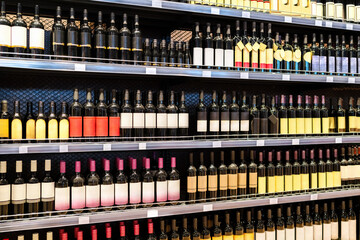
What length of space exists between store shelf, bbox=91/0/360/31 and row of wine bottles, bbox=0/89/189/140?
56 cm

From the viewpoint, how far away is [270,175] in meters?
2.45

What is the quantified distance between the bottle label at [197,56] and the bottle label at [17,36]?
107 cm

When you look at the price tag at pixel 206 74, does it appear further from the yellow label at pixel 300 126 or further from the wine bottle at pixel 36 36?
the wine bottle at pixel 36 36

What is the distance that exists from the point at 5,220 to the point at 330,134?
243 cm

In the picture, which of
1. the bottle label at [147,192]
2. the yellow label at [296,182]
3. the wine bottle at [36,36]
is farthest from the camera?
the yellow label at [296,182]

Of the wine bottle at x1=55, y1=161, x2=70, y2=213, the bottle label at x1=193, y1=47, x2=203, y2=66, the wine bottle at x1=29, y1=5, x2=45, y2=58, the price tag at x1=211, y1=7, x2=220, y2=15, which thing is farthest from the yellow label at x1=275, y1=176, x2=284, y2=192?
the wine bottle at x1=29, y1=5, x2=45, y2=58

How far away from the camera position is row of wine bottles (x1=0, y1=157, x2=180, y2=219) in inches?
73.2

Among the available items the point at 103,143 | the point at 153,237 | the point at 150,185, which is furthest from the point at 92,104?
the point at 153,237

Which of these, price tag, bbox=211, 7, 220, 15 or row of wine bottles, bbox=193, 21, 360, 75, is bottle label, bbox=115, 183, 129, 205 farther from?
price tag, bbox=211, 7, 220, 15

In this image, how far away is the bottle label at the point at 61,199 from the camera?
1908 millimetres

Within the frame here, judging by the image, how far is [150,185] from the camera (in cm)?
211

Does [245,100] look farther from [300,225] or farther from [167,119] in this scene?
[300,225]

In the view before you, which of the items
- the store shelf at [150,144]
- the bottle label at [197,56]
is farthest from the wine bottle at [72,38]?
the bottle label at [197,56]

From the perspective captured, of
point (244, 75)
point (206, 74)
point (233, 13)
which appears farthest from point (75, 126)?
point (233, 13)
